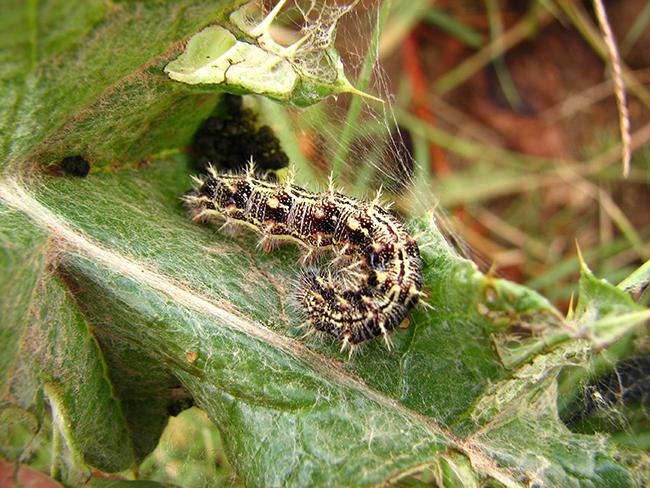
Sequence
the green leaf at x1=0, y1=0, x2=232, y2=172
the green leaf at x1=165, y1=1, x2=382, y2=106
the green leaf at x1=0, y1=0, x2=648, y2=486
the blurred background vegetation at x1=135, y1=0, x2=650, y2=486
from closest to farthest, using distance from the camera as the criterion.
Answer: the green leaf at x1=0, y1=0, x2=232, y2=172, the green leaf at x1=0, y1=0, x2=648, y2=486, the green leaf at x1=165, y1=1, x2=382, y2=106, the blurred background vegetation at x1=135, y1=0, x2=650, y2=486

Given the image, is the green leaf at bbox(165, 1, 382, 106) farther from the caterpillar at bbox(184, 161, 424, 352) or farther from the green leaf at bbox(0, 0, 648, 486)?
the caterpillar at bbox(184, 161, 424, 352)

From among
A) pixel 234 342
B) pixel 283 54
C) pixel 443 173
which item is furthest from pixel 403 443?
pixel 443 173

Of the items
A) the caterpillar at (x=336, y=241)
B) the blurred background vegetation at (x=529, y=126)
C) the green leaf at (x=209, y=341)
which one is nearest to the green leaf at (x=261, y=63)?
the green leaf at (x=209, y=341)

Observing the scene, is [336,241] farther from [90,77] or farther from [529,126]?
[529,126]

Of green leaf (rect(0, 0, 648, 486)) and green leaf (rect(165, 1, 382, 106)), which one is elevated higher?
green leaf (rect(165, 1, 382, 106))

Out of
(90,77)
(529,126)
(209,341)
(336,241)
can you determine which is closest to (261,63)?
(90,77)

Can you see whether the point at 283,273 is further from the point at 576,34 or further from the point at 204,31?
the point at 576,34

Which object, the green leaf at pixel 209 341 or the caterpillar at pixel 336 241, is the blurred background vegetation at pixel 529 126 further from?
the green leaf at pixel 209 341

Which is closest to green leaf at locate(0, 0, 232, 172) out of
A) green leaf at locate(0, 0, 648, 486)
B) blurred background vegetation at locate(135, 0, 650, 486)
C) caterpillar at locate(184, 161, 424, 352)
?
green leaf at locate(0, 0, 648, 486)

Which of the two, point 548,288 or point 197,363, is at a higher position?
point 197,363
